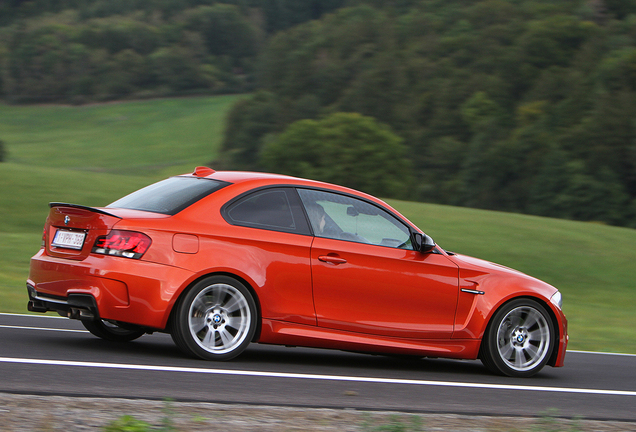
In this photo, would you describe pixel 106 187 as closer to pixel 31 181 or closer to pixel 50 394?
pixel 31 181

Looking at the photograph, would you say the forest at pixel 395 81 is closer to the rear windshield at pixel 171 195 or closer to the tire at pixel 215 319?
the rear windshield at pixel 171 195

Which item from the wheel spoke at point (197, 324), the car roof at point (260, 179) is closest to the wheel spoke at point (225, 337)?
the wheel spoke at point (197, 324)

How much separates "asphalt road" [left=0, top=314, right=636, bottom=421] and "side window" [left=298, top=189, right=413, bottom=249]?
1115mm

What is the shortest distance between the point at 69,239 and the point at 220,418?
2413 millimetres

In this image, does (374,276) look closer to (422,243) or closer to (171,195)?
(422,243)

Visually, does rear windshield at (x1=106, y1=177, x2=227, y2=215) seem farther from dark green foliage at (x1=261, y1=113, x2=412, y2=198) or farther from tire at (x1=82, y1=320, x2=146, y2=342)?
dark green foliage at (x1=261, y1=113, x2=412, y2=198)

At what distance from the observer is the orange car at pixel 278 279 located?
242 inches

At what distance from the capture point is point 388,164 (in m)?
77.6

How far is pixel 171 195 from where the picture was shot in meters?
6.73

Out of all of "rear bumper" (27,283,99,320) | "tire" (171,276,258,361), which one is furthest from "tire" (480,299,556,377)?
"rear bumper" (27,283,99,320)

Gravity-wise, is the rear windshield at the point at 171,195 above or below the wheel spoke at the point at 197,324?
above

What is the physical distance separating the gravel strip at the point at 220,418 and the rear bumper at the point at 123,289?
125 centimetres

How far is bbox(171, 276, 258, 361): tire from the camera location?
623 centimetres

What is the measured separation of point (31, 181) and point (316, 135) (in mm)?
52702
